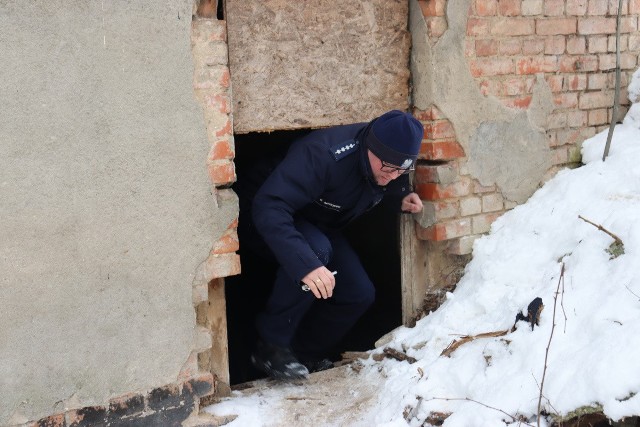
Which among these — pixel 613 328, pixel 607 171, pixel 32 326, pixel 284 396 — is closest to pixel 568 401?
pixel 613 328

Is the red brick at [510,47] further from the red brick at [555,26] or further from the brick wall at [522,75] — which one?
the red brick at [555,26]

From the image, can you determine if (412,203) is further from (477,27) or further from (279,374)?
(279,374)

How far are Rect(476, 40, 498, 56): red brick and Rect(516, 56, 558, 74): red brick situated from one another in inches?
7.0

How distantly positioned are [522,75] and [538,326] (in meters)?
1.54

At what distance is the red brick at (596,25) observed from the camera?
3943 millimetres

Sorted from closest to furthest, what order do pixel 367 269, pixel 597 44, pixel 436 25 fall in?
pixel 436 25
pixel 597 44
pixel 367 269

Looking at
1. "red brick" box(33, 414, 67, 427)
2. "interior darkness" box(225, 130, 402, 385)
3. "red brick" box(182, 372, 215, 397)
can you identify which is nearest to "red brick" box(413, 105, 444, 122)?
"interior darkness" box(225, 130, 402, 385)

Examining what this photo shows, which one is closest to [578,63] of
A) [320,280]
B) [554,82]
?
[554,82]

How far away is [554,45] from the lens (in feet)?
12.7

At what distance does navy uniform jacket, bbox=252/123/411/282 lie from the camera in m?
3.11

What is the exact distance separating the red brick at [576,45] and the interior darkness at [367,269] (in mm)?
1688

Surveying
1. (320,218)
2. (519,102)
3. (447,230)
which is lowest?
(447,230)

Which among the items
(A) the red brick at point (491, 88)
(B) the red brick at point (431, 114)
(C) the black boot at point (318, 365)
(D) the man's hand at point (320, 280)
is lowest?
(C) the black boot at point (318, 365)

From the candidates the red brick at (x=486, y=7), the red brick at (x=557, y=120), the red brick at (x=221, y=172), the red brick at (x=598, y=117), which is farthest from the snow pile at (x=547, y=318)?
the red brick at (x=221, y=172)
